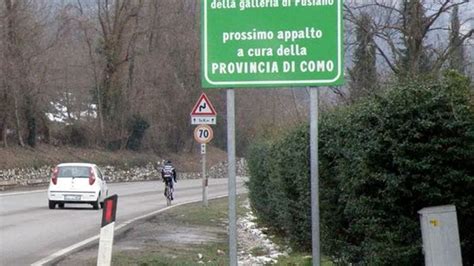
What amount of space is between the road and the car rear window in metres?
1.12

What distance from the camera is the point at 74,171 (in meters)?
27.8

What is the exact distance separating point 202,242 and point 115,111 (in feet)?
164

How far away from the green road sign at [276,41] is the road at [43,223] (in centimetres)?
787

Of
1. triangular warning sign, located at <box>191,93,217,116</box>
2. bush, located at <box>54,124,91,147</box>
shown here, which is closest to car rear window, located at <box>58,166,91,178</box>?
triangular warning sign, located at <box>191,93,217,116</box>

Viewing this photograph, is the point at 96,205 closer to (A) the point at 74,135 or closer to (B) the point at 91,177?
(B) the point at 91,177

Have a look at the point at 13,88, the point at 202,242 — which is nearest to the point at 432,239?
the point at 202,242

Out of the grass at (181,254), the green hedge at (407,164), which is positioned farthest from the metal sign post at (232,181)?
the grass at (181,254)

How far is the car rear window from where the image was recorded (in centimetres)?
2770

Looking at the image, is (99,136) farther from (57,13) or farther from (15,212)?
(15,212)

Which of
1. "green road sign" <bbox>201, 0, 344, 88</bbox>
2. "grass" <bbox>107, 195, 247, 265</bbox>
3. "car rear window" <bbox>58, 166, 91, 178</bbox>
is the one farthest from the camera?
"car rear window" <bbox>58, 166, 91, 178</bbox>

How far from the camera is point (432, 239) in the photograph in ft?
24.9

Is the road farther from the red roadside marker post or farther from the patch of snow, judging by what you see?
→ the red roadside marker post

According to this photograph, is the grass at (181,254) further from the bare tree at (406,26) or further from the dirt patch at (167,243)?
the bare tree at (406,26)

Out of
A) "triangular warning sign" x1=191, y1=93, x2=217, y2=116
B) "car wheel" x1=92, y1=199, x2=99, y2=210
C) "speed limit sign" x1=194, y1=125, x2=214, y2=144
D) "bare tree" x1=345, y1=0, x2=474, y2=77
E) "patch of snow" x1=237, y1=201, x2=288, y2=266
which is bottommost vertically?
"patch of snow" x1=237, y1=201, x2=288, y2=266
